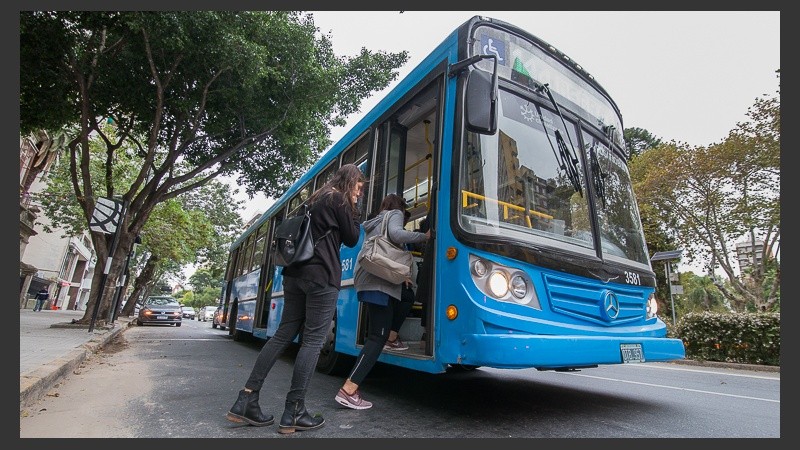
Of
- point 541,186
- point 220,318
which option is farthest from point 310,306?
point 220,318

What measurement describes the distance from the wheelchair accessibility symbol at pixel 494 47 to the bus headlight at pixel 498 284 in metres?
1.76

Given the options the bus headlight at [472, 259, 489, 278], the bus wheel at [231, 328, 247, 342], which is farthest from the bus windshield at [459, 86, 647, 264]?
the bus wheel at [231, 328, 247, 342]

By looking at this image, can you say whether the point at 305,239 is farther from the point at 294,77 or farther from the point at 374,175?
the point at 294,77

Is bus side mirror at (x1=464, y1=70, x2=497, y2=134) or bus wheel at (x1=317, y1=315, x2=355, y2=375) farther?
bus wheel at (x1=317, y1=315, x2=355, y2=375)

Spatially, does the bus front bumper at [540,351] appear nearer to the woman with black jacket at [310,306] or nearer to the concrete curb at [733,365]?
the woman with black jacket at [310,306]

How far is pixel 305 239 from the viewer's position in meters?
3.20

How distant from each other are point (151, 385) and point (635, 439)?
4501 mm

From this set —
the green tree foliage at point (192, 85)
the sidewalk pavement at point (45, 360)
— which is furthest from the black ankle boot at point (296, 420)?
the green tree foliage at point (192, 85)

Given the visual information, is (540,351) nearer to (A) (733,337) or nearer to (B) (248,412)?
(B) (248,412)

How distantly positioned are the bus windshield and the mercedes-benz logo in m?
0.36

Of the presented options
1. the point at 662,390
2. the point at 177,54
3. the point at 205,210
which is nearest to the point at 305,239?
the point at 662,390

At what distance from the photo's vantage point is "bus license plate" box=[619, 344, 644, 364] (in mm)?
3428

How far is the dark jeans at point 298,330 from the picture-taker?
307 cm

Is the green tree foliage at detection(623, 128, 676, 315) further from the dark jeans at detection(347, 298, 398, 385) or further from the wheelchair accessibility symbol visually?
the dark jeans at detection(347, 298, 398, 385)
